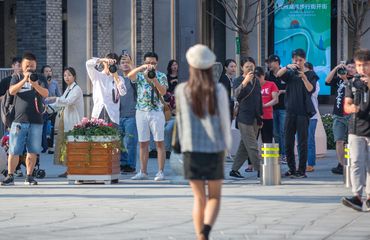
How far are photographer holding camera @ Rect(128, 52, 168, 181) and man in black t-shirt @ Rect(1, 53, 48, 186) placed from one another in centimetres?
159

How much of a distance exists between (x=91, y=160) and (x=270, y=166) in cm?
268

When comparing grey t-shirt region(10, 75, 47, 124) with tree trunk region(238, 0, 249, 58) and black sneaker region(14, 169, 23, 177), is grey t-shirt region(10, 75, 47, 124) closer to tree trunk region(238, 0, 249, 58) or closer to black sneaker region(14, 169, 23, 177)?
black sneaker region(14, 169, 23, 177)

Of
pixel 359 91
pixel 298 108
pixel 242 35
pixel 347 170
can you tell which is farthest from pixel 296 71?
pixel 242 35

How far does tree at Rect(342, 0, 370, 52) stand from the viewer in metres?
35.4

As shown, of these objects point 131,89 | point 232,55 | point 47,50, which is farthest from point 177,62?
point 232,55

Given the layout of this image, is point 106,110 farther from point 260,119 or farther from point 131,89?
point 260,119

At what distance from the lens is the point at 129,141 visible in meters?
18.7

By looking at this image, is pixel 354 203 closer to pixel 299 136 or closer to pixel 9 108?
pixel 299 136

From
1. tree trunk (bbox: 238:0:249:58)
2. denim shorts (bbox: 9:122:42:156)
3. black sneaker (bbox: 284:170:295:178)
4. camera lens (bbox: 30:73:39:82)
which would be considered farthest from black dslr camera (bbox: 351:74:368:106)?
tree trunk (bbox: 238:0:249:58)

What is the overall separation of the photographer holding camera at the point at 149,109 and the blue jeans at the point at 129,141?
1235 millimetres

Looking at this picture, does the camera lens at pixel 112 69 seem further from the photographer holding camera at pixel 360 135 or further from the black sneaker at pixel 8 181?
the photographer holding camera at pixel 360 135

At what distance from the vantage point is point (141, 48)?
31.6m

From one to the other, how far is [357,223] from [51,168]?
9008 mm

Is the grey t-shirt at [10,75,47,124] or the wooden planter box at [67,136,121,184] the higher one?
the grey t-shirt at [10,75,47,124]
